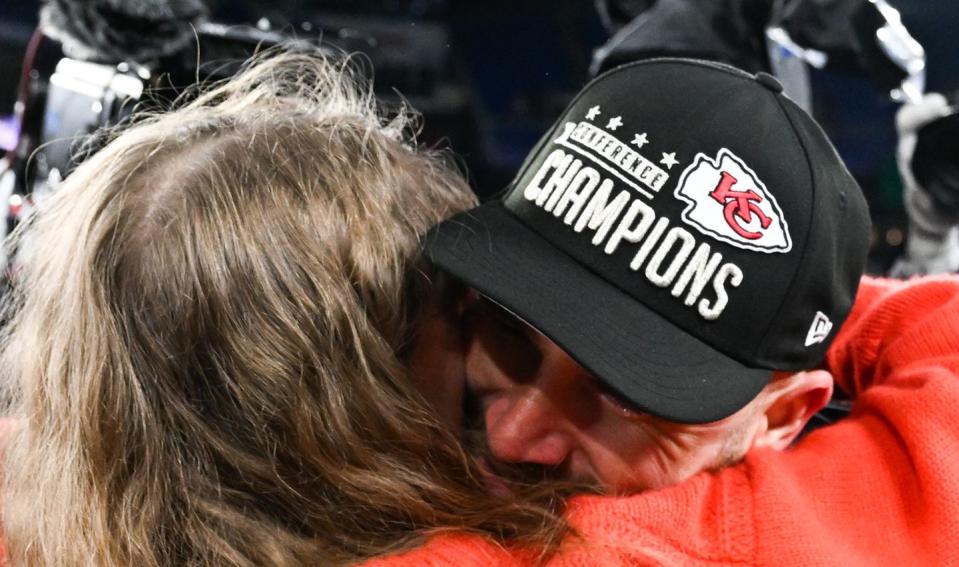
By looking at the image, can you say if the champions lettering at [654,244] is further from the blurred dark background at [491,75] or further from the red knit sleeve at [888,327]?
the blurred dark background at [491,75]

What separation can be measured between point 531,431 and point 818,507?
0.78 feet

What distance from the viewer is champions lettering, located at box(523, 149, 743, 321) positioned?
726 millimetres

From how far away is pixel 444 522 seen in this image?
0.72m

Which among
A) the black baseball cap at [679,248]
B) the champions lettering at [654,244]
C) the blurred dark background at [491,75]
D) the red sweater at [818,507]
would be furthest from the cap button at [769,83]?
the blurred dark background at [491,75]

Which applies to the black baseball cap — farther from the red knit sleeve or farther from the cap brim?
the red knit sleeve

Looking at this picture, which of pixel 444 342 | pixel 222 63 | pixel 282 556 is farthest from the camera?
pixel 222 63

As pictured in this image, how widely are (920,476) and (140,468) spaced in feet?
2.04

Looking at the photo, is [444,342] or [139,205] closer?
[139,205]

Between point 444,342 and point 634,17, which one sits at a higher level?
point 634,17

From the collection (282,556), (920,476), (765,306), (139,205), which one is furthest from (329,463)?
(920,476)

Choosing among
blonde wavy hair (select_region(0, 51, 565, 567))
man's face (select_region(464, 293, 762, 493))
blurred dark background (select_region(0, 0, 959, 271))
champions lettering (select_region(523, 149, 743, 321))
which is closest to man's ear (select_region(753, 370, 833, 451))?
man's face (select_region(464, 293, 762, 493))

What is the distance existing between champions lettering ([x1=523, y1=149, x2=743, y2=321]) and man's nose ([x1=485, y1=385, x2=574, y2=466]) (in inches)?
5.8

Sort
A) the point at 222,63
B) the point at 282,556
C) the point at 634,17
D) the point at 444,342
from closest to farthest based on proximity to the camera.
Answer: the point at 282,556 < the point at 444,342 < the point at 222,63 < the point at 634,17

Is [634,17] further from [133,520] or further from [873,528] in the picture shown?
[133,520]
